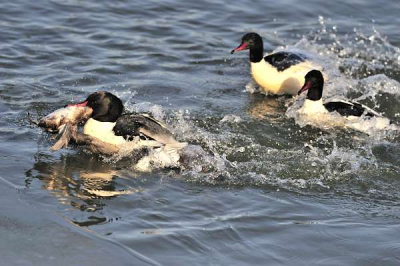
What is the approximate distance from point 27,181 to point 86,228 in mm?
1241

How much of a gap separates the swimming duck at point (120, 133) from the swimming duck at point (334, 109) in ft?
8.54

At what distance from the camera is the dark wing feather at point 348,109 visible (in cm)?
1011

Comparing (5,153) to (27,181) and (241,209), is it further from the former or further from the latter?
(241,209)

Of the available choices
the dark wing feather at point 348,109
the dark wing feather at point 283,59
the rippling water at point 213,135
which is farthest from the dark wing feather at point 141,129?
the dark wing feather at point 283,59

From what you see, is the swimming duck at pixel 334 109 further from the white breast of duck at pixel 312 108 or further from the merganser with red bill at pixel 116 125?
the merganser with red bill at pixel 116 125

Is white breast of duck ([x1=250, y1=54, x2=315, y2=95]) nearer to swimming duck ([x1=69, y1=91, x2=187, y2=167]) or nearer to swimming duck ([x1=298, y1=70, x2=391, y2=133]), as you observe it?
swimming duck ([x1=298, y1=70, x2=391, y2=133])

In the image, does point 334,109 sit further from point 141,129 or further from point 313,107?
point 141,129

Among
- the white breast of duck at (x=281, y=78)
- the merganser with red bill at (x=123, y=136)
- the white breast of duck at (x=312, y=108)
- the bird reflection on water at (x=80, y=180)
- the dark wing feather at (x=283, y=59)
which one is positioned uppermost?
the dark wing feather at (x=283, y=59)

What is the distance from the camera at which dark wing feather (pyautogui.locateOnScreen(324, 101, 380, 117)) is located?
1011cm

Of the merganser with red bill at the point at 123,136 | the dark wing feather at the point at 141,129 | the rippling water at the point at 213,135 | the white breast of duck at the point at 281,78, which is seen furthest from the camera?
the white breast of duck at the point at 281,78

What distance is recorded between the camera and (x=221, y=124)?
961 cm

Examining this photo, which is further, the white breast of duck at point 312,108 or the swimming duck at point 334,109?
the white breast of duck at point 312,108

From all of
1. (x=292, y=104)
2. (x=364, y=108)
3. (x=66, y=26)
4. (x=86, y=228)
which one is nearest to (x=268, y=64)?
(x=292, y=104)

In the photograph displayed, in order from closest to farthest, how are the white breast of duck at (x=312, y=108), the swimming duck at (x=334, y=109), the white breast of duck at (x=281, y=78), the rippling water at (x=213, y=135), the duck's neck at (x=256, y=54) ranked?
the rippling water at (x=213, y=135)
the swimming duck at (x=334, y=109)
the white breast of duck at (x=312, y=108)
the white breast of duck at (x=281, y=78)
the duck's neck at (x=256, y=54)
